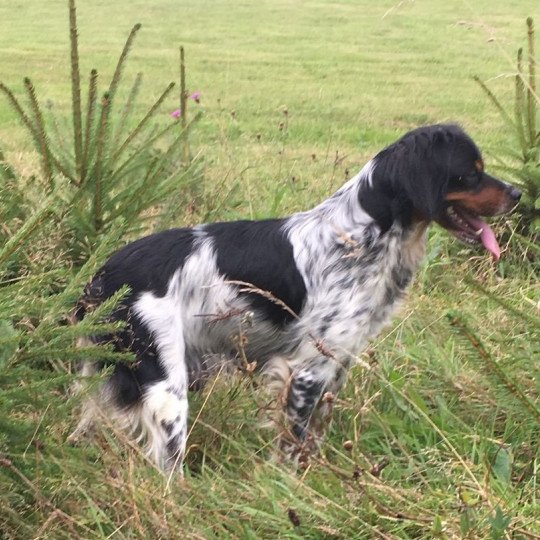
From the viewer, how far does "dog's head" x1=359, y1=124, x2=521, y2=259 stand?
3799mm

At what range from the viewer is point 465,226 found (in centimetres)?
402

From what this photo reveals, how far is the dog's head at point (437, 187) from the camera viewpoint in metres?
3.80

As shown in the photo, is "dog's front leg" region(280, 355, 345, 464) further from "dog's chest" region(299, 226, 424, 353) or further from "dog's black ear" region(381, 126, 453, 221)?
"dog's black ear" region(381, 126, 453, 221)

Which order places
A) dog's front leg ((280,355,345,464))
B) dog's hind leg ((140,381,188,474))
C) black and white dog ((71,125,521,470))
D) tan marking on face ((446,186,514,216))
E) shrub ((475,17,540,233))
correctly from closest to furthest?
dog's hind leg ((140,381,188,474)) → black and white dog ((71,125,521,470)) → dog's front leg ((280,355,345,464)) → tan marking on face ((446,186,514,216)) → shrub ((475,17,540,233))

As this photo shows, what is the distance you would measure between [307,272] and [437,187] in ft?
2.08

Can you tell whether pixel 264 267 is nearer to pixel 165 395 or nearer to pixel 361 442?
pixel 165 395

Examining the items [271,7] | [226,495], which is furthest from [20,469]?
[271,7]

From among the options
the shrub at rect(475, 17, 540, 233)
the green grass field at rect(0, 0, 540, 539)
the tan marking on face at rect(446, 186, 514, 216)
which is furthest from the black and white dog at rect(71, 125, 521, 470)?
the shrub at rect(475, 17, 540, 233)

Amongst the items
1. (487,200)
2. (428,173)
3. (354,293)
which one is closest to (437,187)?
(428,173)

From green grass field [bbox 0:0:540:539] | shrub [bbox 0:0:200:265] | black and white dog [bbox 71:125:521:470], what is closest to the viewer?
green grass field [bbox 0:0:540:539]

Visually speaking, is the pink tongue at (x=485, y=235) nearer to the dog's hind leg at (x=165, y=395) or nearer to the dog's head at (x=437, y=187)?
the dog's head at (x=437, y=187)

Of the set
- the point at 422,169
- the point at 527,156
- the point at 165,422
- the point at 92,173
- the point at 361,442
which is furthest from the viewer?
the point at 527,156

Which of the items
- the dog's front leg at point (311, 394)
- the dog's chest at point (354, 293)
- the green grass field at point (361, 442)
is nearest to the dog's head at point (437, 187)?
the dog's chest at point (354, 293)

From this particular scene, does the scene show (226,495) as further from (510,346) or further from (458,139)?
(458,139)
